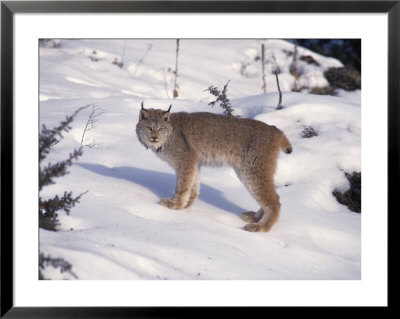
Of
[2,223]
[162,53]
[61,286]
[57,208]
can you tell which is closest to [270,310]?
[61,286]

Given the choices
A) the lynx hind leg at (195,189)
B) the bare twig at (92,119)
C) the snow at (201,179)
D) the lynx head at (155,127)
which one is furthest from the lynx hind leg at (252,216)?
the bare twig at (92,119)

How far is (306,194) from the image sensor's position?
6.13 metres

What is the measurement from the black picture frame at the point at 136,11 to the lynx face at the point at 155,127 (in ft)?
4.92

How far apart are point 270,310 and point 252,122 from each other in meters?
2.33

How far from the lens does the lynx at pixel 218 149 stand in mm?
5762

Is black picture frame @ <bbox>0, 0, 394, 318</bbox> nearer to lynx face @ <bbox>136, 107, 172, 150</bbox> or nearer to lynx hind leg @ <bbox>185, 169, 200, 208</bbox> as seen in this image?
lynx face @ <bbox>136, 107, 172, 150</bbox>

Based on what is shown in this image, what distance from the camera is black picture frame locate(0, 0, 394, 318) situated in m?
4.54

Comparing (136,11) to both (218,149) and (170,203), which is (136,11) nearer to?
(218,149)

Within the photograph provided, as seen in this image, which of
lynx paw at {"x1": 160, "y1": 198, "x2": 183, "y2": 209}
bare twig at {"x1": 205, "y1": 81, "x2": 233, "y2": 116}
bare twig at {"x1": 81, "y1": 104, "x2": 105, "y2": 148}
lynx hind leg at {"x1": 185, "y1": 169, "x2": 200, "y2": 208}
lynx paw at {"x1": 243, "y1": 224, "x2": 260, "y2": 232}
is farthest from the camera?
bare twig at {"x1": 205, "y1": 81, "x2": 233, "y2": 116}

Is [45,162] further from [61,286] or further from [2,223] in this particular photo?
[61,286]

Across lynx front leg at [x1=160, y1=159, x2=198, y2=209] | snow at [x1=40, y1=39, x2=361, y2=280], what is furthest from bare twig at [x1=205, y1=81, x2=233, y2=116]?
lynx front leg at [x1=160, y1=159, x2=198, y2=209]

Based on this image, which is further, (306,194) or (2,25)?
(306,194)

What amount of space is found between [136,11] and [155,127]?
1.54m

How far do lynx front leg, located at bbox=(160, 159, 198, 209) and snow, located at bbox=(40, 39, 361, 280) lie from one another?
0.17 m
